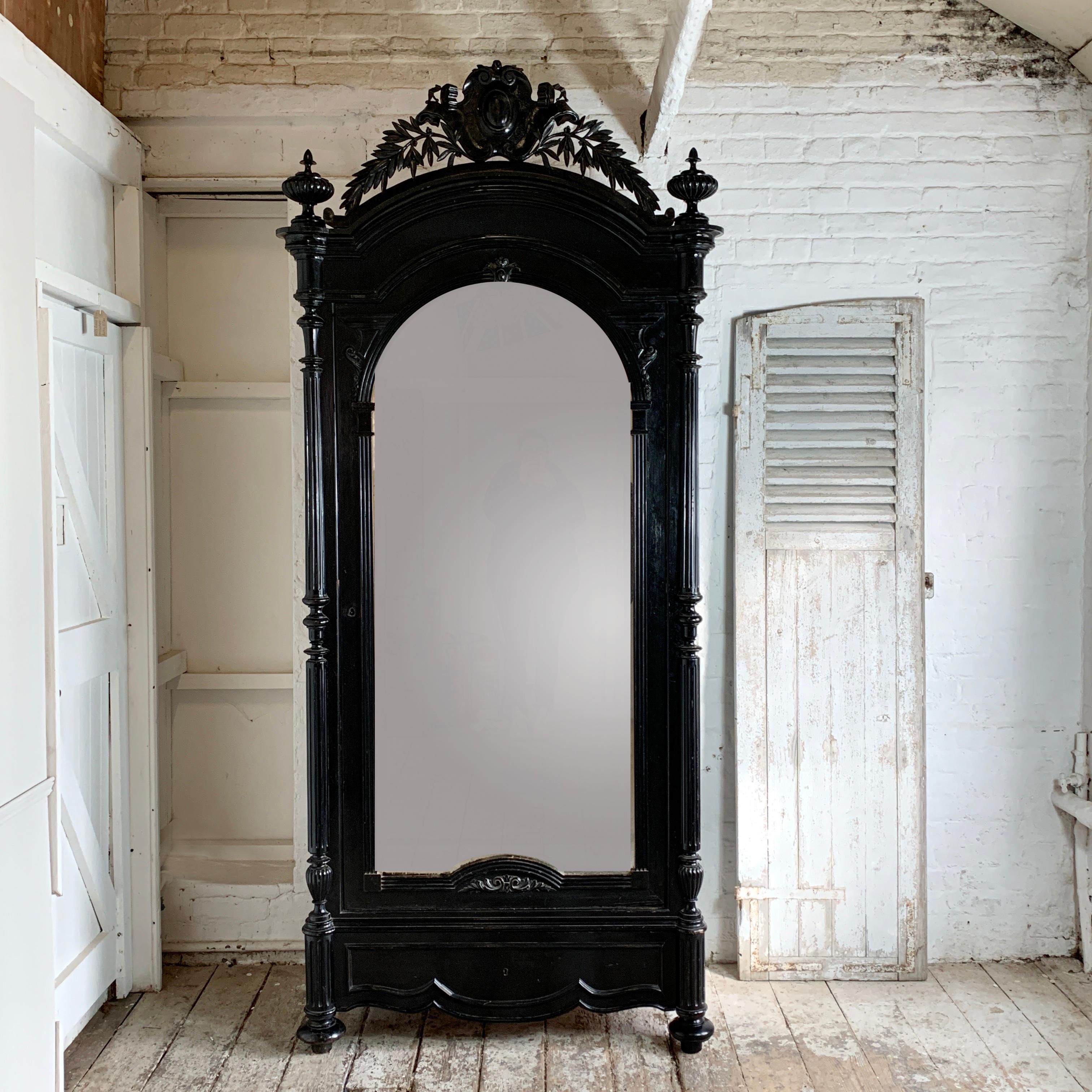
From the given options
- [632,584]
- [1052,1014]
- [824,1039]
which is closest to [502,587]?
[632,584]

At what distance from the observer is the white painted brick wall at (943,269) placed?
9.66 ft

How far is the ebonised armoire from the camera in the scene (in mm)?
2504

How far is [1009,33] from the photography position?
2.94 metres

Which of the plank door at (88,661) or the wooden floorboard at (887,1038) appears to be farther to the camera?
the plank door at (88,661)

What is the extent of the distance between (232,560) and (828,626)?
204 centimetres

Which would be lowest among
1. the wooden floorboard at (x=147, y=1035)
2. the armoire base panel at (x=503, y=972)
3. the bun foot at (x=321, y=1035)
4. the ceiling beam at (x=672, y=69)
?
the wooden floorboard at (x=147, y=1035)

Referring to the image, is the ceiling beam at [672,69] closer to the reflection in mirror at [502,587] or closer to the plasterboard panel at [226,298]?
the reflection in mirror at [502,587]

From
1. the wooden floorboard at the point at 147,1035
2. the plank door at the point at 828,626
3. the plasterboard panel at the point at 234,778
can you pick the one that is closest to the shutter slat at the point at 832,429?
the plank door at the point at 828,626

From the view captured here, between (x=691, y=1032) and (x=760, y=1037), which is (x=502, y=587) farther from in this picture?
(x=760, y=1037)

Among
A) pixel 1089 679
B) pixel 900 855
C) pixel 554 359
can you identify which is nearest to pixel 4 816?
pixel 554 359

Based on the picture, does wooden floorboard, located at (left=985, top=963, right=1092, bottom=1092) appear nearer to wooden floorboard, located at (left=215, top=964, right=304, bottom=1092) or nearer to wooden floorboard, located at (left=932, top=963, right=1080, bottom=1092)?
wooden floorboard, located at (left=932, top=963, right=1080, bottom=1092)

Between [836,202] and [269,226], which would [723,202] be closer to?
[836,202]

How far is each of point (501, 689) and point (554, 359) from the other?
0.90 m

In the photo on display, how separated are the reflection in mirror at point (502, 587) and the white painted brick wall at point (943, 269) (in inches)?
22.8
